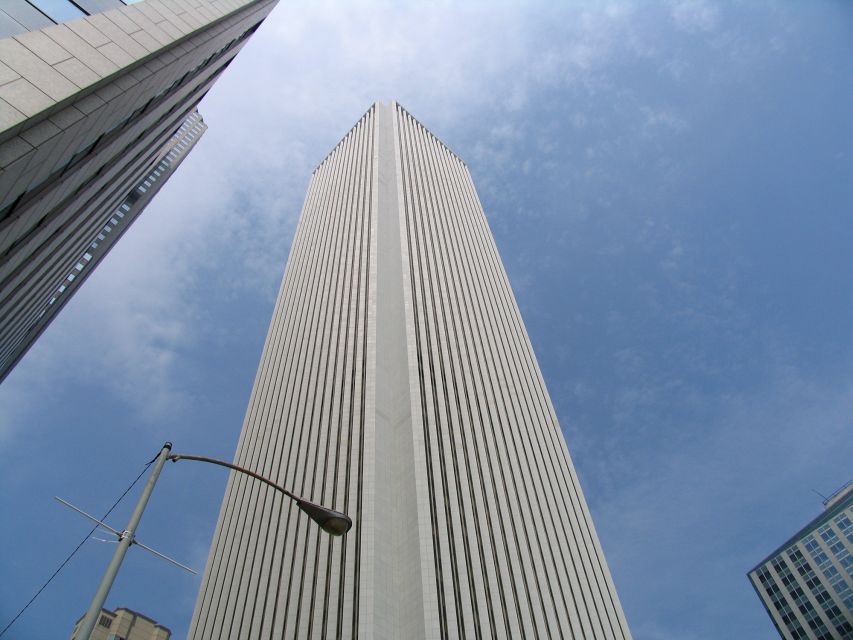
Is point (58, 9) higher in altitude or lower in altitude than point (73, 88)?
higher

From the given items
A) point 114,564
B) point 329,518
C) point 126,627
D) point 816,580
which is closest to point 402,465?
point 329,518

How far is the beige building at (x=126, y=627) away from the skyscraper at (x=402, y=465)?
5708 centimetres

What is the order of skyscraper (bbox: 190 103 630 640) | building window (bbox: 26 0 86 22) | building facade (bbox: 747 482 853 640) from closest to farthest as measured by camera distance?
building window (bbox: 26 0 86 22) → skyscraper (bbox: 190 103 630 640) → building facade (bbox: 747 482 853 640)

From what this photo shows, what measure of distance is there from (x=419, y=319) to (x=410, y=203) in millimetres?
25020

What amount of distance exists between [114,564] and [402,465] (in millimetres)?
39285

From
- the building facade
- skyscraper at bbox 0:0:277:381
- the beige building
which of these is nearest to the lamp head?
skyscraper at bbox 0:0:277:381

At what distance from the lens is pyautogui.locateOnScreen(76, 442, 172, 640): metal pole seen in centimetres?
867

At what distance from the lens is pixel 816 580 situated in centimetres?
9119

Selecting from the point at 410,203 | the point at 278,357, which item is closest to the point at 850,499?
the point at 410,203

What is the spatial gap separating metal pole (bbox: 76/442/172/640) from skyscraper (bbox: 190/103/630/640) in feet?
101

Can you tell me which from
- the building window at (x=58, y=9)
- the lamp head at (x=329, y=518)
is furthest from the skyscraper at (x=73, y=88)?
the lamp head at (x=329, y=518)

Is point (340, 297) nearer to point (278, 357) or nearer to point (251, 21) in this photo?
point (278, 357)

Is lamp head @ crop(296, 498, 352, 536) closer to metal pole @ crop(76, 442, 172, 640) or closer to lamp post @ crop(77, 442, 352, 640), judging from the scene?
lamp post @ crop(77, 442, 352, 640)

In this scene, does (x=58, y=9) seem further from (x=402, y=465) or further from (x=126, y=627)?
(x=126, y=627)
